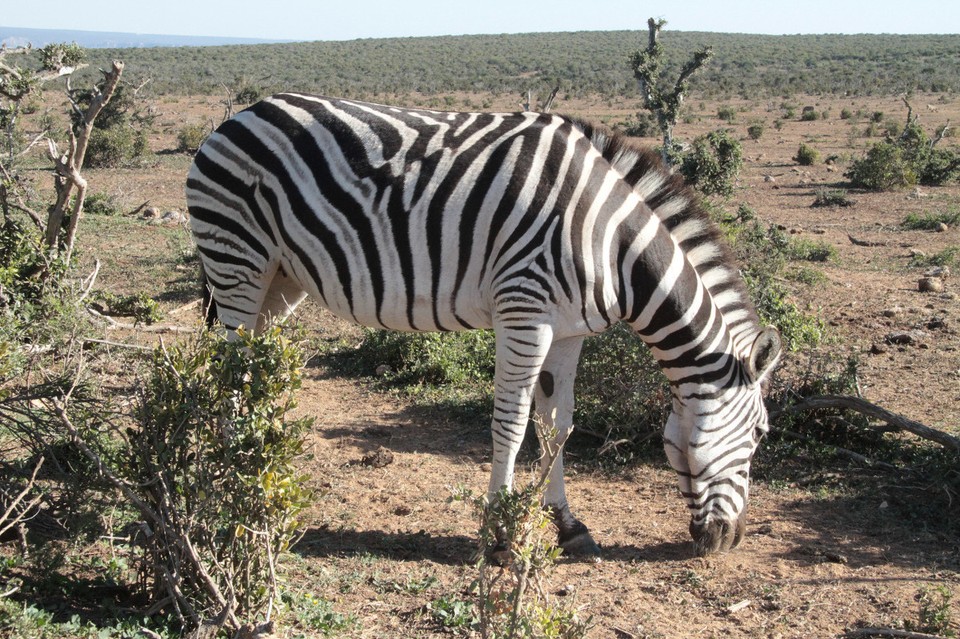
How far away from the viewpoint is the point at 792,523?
582 cm

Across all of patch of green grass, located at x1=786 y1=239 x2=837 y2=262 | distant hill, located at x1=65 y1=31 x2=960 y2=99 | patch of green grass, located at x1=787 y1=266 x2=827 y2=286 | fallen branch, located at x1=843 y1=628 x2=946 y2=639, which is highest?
distant hill, located at x1=65 y1=31 x2=960 y2=99

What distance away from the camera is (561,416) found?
220 inches

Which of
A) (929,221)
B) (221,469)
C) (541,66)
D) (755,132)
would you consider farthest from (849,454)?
(541,66)

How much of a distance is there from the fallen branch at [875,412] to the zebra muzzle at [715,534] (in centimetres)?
173

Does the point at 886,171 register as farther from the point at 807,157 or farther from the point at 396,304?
the point at 396,304

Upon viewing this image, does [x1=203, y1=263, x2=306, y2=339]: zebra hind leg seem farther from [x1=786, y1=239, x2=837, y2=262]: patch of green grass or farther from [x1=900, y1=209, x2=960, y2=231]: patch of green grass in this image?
[x1=900, y1=209, x2=960, y2=231]: patch of green grass

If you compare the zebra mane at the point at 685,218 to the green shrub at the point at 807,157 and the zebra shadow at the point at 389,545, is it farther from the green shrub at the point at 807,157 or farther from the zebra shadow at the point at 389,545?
the green shrub at the point at 807,157

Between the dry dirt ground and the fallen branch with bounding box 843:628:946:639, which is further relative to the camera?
the dry dirt ground

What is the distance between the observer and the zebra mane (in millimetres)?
5188

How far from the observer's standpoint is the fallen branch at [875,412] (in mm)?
6047

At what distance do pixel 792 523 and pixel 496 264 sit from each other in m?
2.66

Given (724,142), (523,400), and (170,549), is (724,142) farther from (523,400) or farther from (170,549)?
(170,549)

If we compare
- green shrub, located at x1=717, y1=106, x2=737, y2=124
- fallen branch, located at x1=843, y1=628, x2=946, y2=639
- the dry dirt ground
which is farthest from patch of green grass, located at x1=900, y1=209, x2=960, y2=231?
green shrub, located at x1=717, y1=106, x2=737, y2=124

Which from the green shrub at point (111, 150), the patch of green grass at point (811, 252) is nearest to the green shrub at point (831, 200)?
the patch of green grass at point (811, 252)
